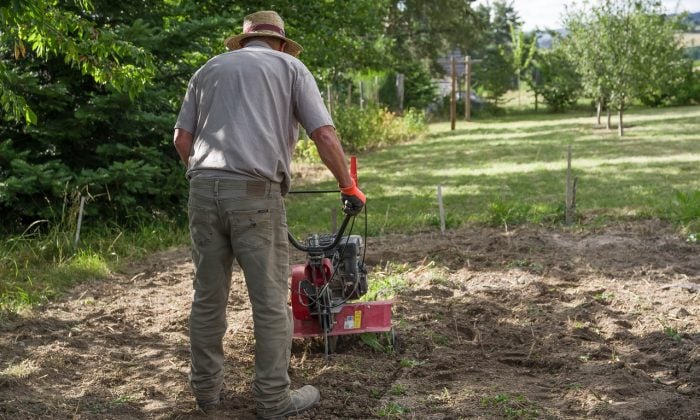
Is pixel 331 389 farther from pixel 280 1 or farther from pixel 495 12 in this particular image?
pixel 495 12

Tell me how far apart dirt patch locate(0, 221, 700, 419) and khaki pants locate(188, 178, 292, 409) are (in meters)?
0.28

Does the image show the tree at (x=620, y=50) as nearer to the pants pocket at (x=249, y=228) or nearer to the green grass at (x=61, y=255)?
the green grass at (x=61, y=255)

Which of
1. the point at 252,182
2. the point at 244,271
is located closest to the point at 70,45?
the point at 252,182

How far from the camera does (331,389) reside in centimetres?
445

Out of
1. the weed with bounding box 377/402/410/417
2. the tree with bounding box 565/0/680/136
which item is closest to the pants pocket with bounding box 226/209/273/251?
the weed with bounding box 377/402/410/417

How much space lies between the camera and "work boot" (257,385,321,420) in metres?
4.03

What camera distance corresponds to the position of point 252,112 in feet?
12.7

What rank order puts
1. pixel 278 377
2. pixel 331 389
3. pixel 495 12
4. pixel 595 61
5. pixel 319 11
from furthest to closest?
1. pixel 495 12
2. pixel 595 61
3. pixel 319 11
4. pixel 331 389
5. pixel 278 377

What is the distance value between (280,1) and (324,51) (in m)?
1.32

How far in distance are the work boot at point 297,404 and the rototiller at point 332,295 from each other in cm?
57

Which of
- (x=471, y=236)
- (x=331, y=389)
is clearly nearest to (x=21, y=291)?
(x=331, y=389)

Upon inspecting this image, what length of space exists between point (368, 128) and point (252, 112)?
1621 centimetres

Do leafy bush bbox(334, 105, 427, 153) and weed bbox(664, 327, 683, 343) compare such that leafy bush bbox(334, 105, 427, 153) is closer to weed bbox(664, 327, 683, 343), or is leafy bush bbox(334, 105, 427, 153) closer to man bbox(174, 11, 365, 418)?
weed bbox(664, 327, 683, 343)

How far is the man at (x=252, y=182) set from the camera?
12.7ft
